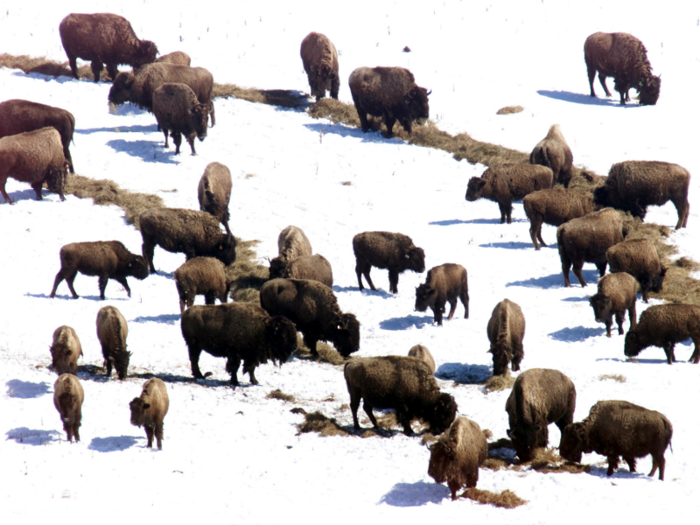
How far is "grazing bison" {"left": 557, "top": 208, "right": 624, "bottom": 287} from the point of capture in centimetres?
1811

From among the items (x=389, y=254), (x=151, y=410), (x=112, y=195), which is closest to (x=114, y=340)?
(x=151, y=410)

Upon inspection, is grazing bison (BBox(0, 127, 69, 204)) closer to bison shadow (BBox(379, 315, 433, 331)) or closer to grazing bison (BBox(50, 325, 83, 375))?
grazing bison (BBox(50, 325, 83, 375))

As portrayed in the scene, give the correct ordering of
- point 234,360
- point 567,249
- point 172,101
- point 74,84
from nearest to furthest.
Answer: point 234,360
point 567,249
point 172,101
point 74,84

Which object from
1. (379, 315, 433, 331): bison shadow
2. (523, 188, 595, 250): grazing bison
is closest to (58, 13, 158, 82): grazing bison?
(523, 188, 595, 250): grazing bison

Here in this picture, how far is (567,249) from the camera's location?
18156 millimetres

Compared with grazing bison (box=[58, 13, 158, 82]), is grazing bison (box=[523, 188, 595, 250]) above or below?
below

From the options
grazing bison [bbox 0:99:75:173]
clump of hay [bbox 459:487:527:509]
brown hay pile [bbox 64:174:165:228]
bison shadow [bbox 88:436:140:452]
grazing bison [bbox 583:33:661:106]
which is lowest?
bison shadow [bbox 88:436:140:452]

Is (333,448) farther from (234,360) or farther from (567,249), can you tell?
(567,249)

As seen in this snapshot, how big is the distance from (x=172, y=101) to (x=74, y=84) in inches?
309

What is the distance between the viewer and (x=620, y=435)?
10.1 meters

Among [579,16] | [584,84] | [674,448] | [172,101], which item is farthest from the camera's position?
[579,16]

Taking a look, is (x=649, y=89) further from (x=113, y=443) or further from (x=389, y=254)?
(x=113, y=443)

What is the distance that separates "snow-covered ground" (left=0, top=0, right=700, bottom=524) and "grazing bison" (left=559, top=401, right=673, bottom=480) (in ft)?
1.02

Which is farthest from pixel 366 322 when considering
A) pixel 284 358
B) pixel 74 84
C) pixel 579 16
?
pixel 579 16
